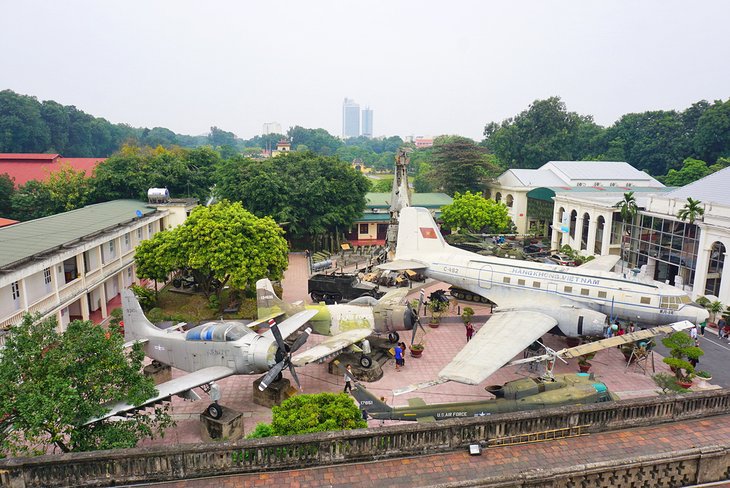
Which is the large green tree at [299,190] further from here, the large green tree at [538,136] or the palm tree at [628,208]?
the large green tree at [538,136]

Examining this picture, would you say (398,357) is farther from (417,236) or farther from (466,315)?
(417,236)

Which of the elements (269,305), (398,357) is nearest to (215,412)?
(269,305)

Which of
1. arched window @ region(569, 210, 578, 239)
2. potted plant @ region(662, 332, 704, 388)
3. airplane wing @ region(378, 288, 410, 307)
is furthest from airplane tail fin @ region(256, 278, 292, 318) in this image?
arched window @ region(569, 210, 578, 239)

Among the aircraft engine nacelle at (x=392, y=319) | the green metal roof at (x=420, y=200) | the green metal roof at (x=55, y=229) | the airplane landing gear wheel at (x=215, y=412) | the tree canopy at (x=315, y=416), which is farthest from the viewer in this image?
the green metal roof at (x=420, y=200)

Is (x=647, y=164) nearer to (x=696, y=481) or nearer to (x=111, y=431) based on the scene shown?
(x=696, y=481)

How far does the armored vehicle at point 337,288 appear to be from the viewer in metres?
29.7

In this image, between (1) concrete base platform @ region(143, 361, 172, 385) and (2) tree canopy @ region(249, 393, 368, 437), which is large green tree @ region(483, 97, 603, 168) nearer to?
(1) concrete base platform @ region(143, 361, 172, 385)

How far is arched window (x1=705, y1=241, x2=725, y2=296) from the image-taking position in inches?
1132

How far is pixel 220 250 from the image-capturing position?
2559cm

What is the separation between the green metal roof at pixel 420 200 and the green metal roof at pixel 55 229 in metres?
24.7

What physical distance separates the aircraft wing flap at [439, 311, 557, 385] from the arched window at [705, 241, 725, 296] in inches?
563

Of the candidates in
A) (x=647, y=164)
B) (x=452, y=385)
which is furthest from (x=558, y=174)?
(x=452, y=385)

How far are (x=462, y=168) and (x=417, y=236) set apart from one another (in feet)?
101

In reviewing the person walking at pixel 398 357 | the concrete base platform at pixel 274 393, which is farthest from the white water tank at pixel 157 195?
the person walking at pixel 398 357
